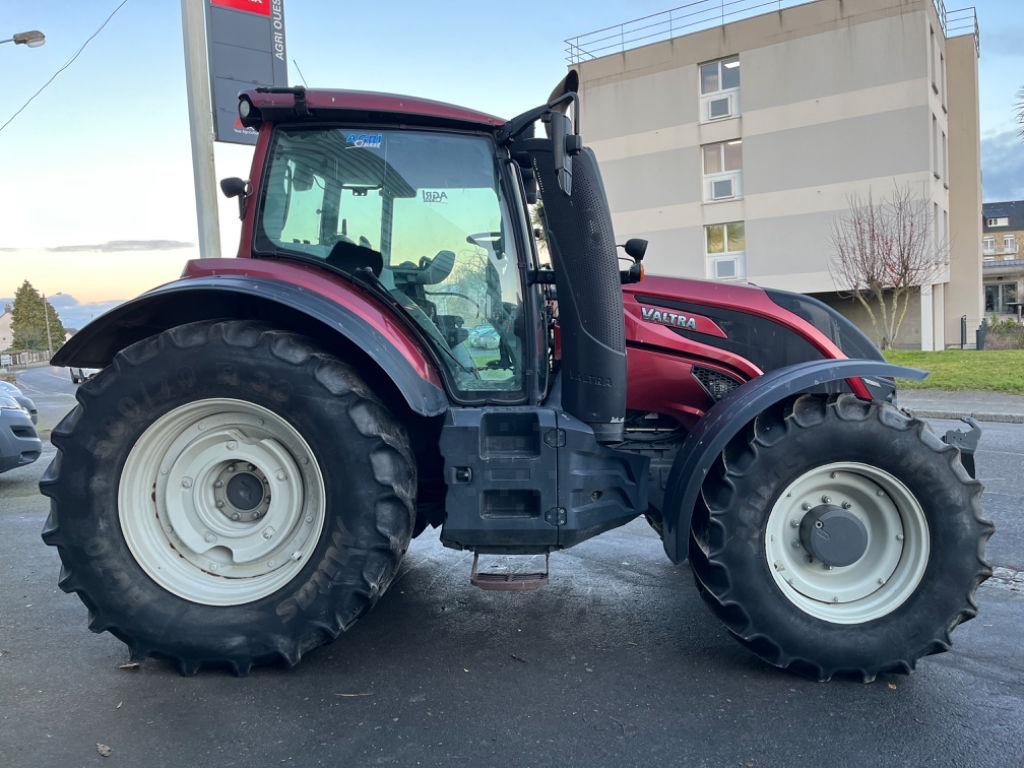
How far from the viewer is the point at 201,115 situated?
7.64 m

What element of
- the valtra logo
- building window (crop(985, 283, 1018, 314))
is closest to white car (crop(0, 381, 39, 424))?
the valtra logo

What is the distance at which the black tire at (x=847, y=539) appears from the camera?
9.85 ft

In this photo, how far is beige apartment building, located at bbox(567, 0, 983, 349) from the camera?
23.8 m

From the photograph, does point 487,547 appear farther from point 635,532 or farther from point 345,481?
point 635,532

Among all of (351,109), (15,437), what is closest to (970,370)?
(351,109)

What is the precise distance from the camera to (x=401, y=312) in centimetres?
344

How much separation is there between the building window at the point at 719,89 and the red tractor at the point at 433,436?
1010 inches

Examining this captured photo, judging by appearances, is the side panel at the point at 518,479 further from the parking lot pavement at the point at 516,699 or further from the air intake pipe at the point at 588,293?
the parking lot pavement at the point at 516,699

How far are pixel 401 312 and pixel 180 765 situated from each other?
6.36ft

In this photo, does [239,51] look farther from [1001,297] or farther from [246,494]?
[1001,297]

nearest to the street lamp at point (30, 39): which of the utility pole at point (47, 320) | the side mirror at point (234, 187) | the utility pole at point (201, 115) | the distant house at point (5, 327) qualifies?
the utility pole at point (201, 115)

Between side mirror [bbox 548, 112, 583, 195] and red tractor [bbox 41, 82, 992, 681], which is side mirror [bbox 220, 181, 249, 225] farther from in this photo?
side mirror [bbox 548, 112, 583, 195]

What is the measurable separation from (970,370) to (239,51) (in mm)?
14563

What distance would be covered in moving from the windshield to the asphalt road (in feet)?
4.03
